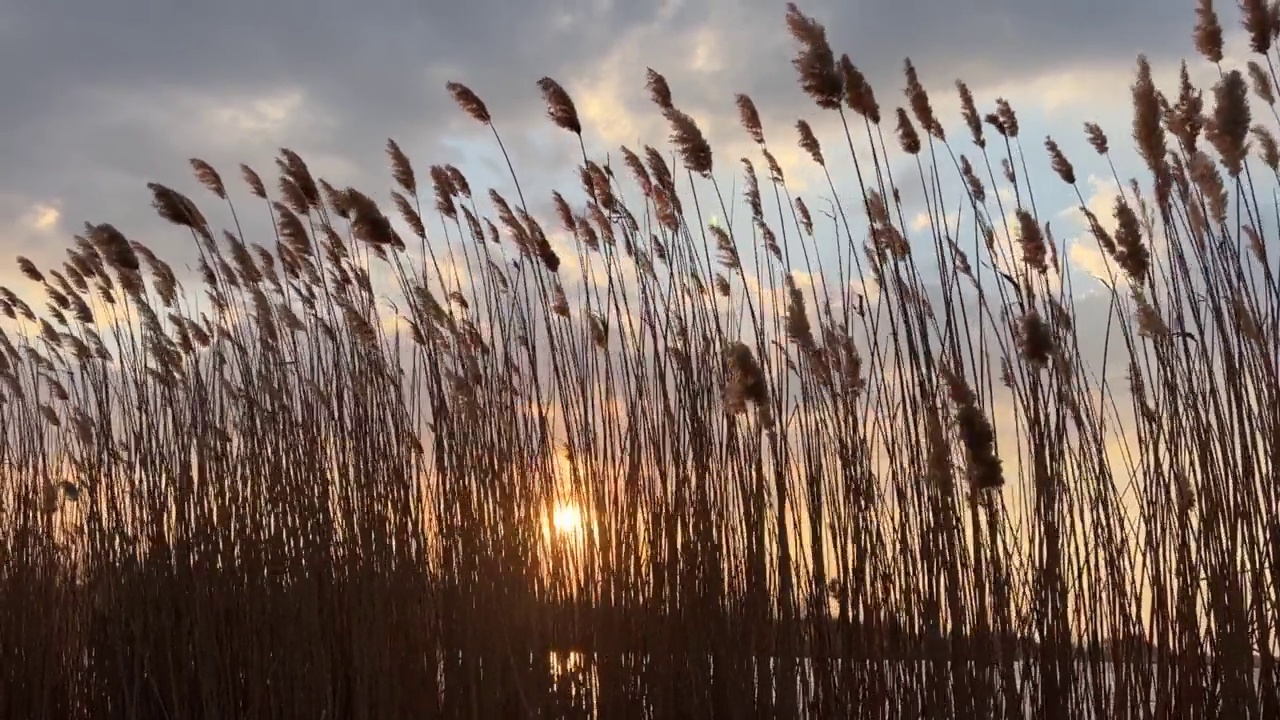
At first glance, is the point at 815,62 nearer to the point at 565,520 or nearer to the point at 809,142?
the point at 809,142

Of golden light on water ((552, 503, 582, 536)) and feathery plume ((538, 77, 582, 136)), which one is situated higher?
feathery plume ((538, 77, 582, 136))

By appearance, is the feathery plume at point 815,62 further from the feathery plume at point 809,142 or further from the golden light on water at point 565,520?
the golden light on water at point 565,520

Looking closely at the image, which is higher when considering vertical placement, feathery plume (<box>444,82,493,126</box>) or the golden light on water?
feathery plume (<box>444,82,493,126</box>)

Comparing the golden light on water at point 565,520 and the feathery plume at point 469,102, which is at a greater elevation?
the feathery plume at point 469,102

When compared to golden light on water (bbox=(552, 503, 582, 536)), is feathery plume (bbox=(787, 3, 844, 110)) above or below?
above

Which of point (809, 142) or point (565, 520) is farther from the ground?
point (809, 142)

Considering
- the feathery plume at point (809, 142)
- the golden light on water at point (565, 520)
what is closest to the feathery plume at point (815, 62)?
the feathery plume at point (809, 142)

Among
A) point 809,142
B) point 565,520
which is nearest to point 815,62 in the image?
point 809,142

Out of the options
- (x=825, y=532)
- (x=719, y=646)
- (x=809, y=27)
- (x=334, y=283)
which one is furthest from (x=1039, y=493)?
(x=334, y=283)

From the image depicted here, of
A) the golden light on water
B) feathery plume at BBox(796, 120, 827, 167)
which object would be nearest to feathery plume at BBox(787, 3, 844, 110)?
feathery plume at BBox(796, 120, 827, 167)

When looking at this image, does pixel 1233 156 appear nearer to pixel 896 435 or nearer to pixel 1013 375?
pixel 1013 375

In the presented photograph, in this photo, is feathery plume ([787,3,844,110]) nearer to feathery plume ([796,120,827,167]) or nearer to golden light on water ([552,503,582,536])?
feathery plume ([796,120,827,167])

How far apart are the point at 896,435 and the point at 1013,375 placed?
0.24 metres

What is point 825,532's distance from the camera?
2.17 m
